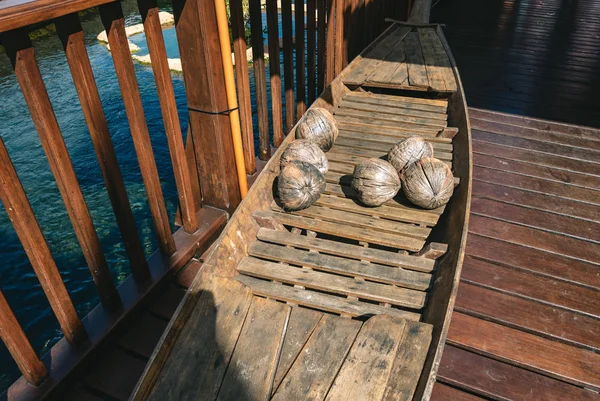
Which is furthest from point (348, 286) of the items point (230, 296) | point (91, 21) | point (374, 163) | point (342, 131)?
point (91, 21)

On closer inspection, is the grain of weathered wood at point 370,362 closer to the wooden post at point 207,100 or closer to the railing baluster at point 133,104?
the railing baluster at point 133,104

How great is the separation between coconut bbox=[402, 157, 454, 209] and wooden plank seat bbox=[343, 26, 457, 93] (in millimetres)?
2676

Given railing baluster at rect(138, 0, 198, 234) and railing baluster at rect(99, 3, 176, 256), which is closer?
railing baluster at rect(99, 3, 176, 256)

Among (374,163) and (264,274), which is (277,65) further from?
(264,274)

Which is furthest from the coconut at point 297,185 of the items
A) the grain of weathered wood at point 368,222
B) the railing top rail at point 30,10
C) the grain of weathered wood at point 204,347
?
the railing top rail at point 30,10

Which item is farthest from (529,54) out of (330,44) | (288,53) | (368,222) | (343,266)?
(343,266)

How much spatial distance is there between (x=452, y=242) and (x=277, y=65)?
320 centimetres

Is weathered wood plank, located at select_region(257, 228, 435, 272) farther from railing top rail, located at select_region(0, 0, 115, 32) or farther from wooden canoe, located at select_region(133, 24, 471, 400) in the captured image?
railing top rail, located at select_region(0, 0, 115, 32)

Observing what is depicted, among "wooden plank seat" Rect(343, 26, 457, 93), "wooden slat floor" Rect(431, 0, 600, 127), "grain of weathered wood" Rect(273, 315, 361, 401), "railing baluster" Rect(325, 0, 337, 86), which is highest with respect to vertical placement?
"railing baluster" Rect(325, 0, 337, 86)

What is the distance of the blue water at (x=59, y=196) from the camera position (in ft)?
21.0

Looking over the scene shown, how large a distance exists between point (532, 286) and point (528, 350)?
75 cm

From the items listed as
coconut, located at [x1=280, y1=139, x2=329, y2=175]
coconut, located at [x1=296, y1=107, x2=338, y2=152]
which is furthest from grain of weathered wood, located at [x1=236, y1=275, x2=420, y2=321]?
coconut, located at [x1=296, y1=107, x2=338, y2=152]

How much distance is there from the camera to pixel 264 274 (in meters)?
3.71

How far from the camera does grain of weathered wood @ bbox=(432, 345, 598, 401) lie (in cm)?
308
